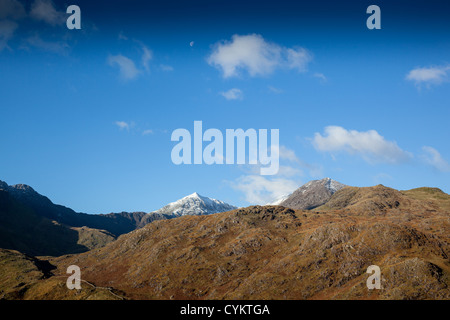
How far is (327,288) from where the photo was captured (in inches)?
6107

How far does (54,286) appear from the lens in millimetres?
177625
